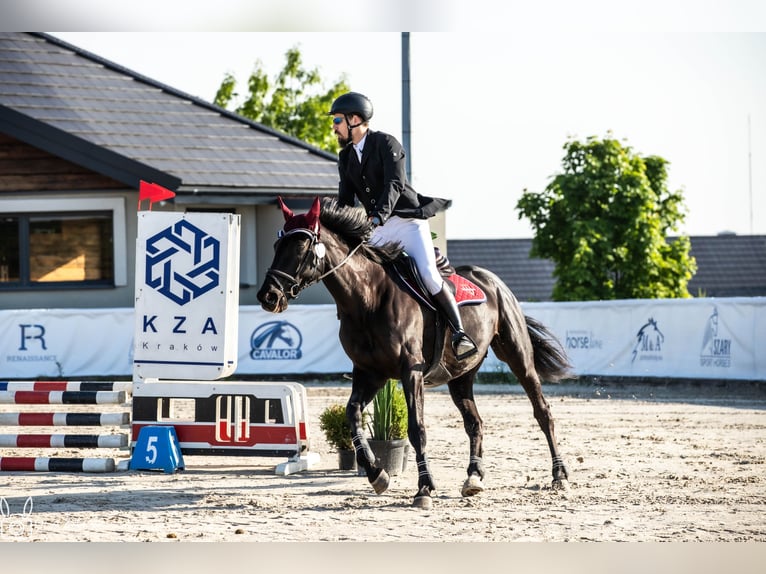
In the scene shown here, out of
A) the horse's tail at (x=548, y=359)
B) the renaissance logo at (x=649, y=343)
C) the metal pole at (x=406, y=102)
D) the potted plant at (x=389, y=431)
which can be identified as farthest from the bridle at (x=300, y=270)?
the renaissance logo at (x=649, y=343)

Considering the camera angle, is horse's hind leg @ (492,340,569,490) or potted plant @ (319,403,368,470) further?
potted plant @ (319,403,368,470)

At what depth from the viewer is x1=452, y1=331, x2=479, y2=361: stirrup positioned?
8.36 m

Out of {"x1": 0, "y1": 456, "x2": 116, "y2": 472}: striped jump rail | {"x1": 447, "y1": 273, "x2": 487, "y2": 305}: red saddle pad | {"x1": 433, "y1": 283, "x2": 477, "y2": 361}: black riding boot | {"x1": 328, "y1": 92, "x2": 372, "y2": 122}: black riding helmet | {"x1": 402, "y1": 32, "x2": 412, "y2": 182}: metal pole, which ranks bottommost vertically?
{"x1": 0, "y1": 456, "x2": 116, "y2": 472}: striped jump rail

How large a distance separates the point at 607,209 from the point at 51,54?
1714 cm

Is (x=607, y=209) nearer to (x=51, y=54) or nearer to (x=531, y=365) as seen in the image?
(x=51, y=54)

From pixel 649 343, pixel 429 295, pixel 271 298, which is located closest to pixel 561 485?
pixel 429 295

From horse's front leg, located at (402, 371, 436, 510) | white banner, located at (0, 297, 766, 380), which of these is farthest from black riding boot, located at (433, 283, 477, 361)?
white banner, located at (0, 297, 766, 380)

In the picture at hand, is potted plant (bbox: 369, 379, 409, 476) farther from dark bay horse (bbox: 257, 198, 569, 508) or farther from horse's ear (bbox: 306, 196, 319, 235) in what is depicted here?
horse's ear (bbox: 306, 196, 319, 235)

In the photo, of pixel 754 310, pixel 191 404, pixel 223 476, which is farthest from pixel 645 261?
A: pixel 223 476

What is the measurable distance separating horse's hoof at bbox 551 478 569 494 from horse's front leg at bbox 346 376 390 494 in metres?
1.38

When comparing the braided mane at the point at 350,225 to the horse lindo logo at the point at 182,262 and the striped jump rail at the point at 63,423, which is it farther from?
the striped jump rail at the point at 63,423

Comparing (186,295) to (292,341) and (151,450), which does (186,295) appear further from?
(292,341)

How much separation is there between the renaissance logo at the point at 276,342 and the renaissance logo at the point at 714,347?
684 cm

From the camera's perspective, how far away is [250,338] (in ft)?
65.3
